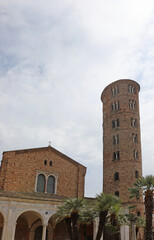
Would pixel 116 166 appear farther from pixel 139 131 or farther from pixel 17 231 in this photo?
pixel 17 231

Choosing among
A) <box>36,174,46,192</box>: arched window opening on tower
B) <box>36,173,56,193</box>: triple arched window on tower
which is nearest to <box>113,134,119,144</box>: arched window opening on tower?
<box>36,173,56,193</box>: triple arched window on tower

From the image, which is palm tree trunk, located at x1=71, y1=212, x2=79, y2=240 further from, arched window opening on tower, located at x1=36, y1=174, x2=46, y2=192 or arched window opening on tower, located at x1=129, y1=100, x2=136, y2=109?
arched window opening on tower, located at x1=129, y1=100, x2=136, y2=109

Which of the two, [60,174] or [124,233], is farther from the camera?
[60,174]

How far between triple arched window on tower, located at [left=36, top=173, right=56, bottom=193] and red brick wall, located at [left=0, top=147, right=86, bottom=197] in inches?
19.1

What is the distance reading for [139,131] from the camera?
114ft

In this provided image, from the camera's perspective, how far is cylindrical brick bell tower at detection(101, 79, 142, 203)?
31.7 m

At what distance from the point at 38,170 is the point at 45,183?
1753 mm

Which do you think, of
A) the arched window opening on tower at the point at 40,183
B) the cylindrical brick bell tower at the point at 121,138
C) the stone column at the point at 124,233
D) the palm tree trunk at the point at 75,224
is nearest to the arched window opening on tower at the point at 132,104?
the cylindrical brick bell tower at the point at 121,138

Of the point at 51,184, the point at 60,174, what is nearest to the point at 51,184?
the point at 51,184

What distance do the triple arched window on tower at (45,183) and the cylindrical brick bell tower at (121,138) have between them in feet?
24.1

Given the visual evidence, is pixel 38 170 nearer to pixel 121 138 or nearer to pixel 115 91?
pixel 121 138

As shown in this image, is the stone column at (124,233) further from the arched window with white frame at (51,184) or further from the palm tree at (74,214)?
the palm tree at (74,214)

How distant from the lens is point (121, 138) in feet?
110

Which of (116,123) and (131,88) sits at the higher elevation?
(131,88)
